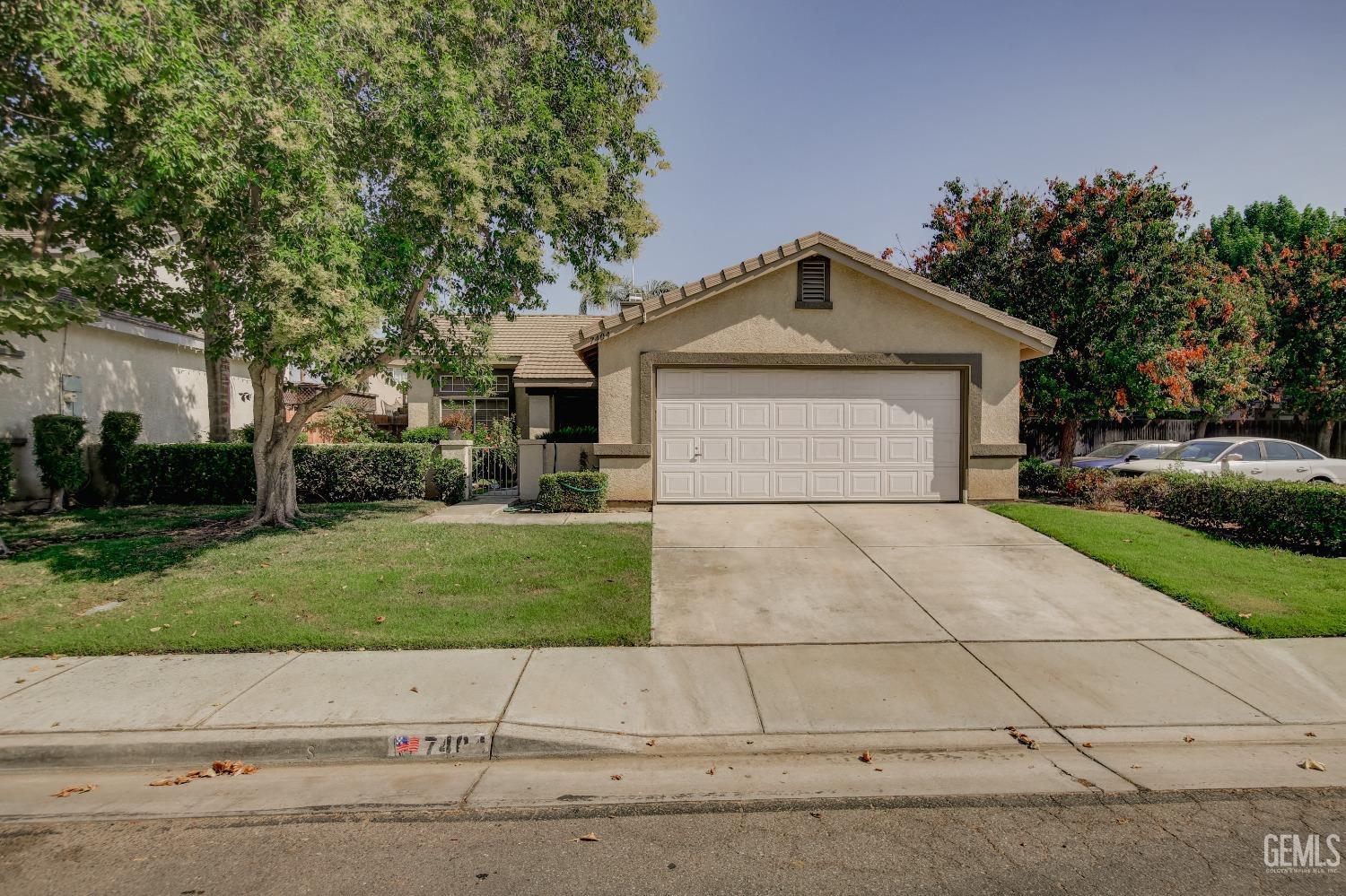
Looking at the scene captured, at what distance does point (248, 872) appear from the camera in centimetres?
316

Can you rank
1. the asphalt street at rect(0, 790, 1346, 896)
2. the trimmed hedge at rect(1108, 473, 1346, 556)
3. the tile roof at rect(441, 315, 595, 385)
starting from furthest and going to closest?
the tile roof at rect(441, 315, 595, 385) → the trimmed hedge at rect(1108, 473, 1346, 556) → the asphalt street at rect(0, 790, 1346, 896)

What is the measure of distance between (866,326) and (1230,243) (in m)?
26.1

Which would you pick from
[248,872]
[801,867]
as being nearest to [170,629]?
[248,872]

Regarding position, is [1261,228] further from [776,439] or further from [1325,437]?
[776,439]

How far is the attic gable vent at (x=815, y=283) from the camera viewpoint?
469 inches

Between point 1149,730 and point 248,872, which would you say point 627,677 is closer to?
point 248,872

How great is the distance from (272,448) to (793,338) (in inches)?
365

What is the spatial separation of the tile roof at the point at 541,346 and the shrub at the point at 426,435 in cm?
305

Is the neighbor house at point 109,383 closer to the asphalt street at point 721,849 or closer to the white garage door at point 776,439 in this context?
the white garage door at point 776,439

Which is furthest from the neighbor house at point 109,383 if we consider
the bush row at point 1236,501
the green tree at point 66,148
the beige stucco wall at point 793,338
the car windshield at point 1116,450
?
the car windshield at point 1116,450

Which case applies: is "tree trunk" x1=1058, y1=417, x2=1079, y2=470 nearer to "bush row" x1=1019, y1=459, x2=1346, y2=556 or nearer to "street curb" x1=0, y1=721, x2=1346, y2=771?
"bush row" x1=1019, y1=459, x2=1346, y2=556

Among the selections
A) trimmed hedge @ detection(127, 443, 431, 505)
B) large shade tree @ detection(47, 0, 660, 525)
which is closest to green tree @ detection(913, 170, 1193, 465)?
large shade tree @ detection(47, 0, 660, 525)

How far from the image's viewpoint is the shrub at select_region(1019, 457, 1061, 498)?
44.7 ft

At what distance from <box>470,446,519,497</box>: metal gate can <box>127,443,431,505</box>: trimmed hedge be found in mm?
2130
